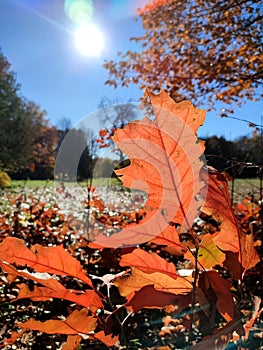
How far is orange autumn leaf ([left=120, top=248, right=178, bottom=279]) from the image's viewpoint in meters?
0.48

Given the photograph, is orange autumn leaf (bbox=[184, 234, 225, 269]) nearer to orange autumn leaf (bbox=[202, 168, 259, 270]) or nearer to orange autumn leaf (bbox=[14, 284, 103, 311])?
orange autumn leaf (bbox=[202, 168, 259, 270])

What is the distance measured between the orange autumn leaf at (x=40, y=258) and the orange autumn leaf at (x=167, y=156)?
133mm

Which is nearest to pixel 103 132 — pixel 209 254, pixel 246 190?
pixel 209 254

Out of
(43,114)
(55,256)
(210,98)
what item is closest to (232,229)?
(55,256)

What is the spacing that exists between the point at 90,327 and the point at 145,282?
108 mm

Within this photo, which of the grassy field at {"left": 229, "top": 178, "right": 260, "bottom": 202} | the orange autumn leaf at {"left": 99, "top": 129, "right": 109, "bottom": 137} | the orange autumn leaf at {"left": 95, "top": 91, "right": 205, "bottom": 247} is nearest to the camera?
the orange autumn leaf at {"left": 95, "top": 91, "right": 205, "bottom": 247}

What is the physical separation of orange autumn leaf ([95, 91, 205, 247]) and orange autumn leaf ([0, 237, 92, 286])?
0.44 ft

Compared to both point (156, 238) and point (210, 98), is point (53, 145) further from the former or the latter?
point (156, 238)

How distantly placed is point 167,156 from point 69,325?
26 centimetres

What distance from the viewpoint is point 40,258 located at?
18.3 inches

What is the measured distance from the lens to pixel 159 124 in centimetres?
41

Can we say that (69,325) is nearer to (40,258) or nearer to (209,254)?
(40,258)

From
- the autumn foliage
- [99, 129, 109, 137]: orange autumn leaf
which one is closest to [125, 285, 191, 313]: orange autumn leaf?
the autumn foliage

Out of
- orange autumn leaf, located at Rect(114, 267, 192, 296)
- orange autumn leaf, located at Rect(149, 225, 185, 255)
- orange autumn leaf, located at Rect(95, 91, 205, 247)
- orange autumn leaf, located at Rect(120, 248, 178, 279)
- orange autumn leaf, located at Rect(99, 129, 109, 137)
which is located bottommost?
orange autumn leaf, located at Rect(114, 267, 192, 296)
